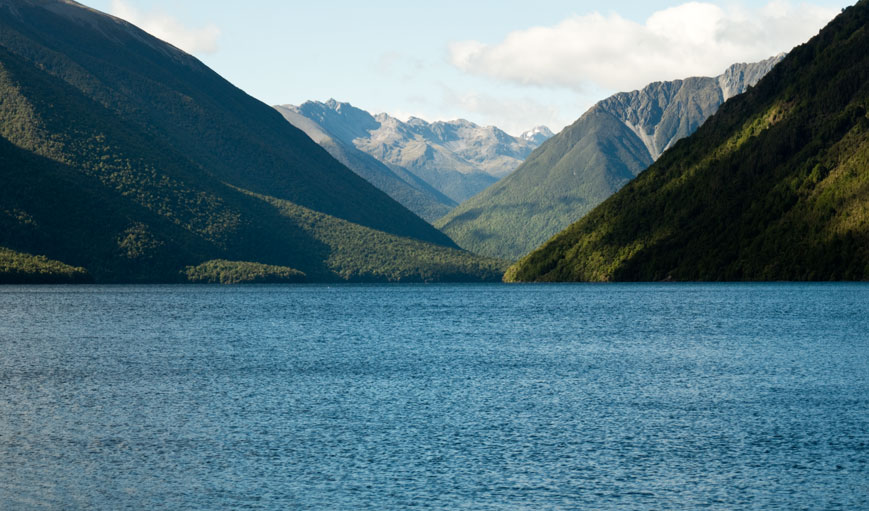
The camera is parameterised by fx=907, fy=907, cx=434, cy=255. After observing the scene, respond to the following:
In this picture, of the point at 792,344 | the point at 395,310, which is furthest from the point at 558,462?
the point at 395,310

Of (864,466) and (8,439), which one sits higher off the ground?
(864,466)

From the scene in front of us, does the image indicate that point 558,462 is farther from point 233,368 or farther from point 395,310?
point 395,310

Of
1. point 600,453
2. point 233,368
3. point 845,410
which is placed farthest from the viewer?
point 233,368

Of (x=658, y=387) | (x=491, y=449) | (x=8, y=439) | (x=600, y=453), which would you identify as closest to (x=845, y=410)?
(x=658, y=387)

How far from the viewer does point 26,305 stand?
183 metres

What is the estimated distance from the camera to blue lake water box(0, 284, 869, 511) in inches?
1422

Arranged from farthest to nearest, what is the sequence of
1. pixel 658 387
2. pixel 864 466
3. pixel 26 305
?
1. pixel 26 305
2. pixel 658 387
3. pixel 864 466

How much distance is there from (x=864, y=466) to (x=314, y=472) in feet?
78.1

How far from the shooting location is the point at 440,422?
167ft

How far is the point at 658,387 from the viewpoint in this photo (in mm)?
64438

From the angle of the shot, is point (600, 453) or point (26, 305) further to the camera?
point (26, 305)

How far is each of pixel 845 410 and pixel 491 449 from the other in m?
23.1

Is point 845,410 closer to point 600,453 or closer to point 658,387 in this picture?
point 658,387

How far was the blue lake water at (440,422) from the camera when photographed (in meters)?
36.1
